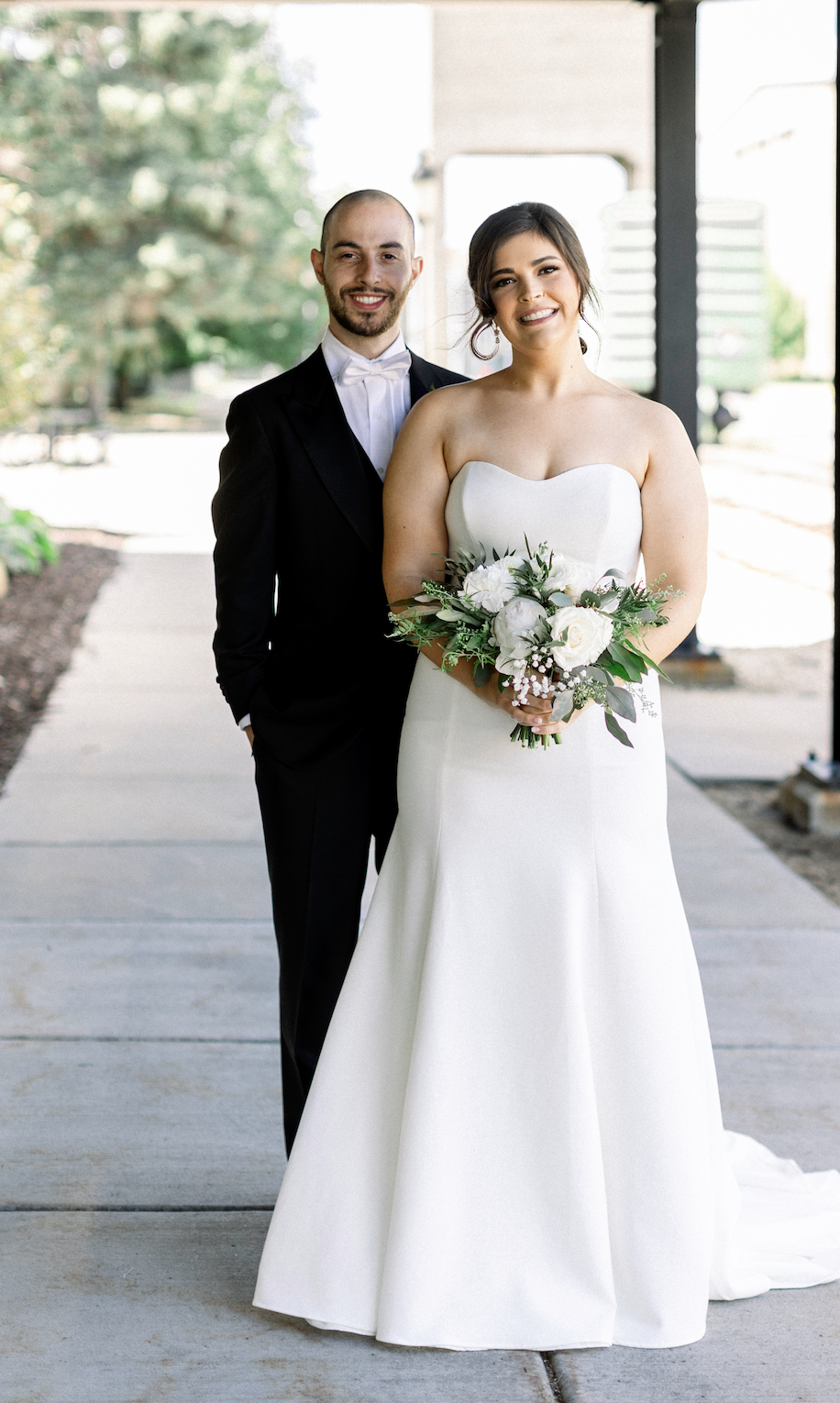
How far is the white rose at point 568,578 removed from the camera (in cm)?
271

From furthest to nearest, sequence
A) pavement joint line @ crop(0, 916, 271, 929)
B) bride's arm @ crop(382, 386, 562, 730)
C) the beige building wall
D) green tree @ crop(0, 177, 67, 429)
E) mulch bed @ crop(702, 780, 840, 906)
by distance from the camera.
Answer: the beige building wall
green tree @ crop(0, 177, 67, 429)
mulch bed @ crop(702, 780, 840, 906)
pavement joint line @ crop(0, 916, 271, 929)
bride's arm @ crop(382, 386, 562, 730)

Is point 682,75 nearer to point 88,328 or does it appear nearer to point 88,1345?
point 88,1345

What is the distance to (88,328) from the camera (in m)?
37.8

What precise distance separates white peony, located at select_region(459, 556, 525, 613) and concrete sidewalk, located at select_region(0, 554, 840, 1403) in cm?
146

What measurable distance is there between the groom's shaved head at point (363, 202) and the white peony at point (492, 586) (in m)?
0.84

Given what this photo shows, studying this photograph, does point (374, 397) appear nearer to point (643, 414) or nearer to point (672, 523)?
point (643, 414)

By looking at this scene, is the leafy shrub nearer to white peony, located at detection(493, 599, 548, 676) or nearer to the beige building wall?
the beige building wall

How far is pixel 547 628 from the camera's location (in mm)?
2660

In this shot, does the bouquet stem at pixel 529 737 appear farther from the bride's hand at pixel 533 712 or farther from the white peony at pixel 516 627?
the white peony at pixel 516 627

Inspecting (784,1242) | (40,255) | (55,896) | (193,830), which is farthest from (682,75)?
(40,255)

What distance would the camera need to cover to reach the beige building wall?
52.4ft

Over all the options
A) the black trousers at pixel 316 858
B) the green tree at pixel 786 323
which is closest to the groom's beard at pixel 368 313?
the black trousers at pixel 316 858

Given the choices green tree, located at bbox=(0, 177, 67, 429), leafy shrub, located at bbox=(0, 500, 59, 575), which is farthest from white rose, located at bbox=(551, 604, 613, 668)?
green tree, located at bbox=(0, 177, 67, 429)

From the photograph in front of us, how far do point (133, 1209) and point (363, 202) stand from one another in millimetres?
2307
